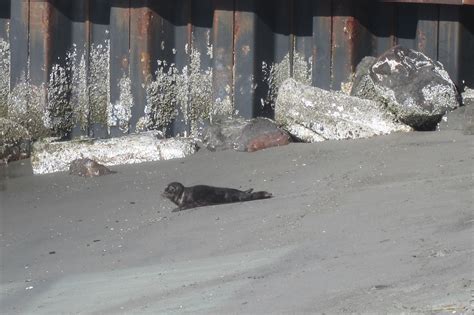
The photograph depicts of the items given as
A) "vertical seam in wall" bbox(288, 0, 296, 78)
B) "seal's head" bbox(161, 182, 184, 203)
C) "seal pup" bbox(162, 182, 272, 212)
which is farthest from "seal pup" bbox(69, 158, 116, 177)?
"vertical seam in wall" bbox(288, 0, 296, 78)

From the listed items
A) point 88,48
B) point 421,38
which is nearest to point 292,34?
point 421,38

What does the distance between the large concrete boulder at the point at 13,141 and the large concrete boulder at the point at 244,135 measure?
1606 millimetres

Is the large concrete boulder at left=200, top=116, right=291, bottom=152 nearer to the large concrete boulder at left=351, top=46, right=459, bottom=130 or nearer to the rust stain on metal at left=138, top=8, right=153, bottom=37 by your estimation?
the large concrete boulder at left=351, top=46, right=459, bottom=130

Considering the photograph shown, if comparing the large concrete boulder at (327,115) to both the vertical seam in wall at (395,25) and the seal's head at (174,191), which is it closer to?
the vertical seam in wall at (395,25)

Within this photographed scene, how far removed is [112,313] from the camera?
187 inches

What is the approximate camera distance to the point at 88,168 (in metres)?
8.37

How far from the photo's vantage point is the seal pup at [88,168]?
835cm

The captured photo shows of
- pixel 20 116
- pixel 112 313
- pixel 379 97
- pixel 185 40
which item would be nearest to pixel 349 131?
pixel 379 97

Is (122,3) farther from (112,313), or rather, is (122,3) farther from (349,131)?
(112,313)

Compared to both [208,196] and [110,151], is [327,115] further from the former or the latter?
[208,196]

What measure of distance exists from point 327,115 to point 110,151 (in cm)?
177

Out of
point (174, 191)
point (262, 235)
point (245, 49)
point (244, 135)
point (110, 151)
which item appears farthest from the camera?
point (245, 49)

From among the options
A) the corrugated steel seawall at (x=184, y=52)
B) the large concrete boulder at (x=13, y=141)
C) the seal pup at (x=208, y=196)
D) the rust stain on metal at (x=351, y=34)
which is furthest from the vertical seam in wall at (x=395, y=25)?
the large concrete boulder at (x=13, y=141)

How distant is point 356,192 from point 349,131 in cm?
205
